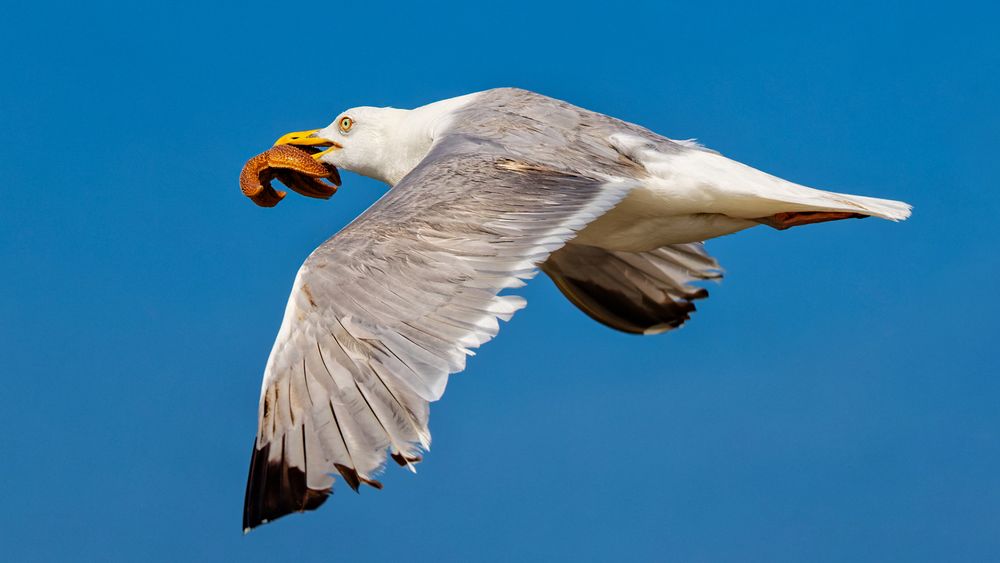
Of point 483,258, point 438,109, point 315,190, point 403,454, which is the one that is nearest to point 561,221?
point 483,258

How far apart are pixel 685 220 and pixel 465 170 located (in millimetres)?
1592

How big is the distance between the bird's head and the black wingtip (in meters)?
3.75

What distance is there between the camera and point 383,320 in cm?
777

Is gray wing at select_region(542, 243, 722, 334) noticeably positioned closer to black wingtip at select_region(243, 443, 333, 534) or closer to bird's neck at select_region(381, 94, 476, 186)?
bird's neck at select_region(381, 94, 476, 186)

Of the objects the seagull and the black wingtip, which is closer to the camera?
the black wingtip

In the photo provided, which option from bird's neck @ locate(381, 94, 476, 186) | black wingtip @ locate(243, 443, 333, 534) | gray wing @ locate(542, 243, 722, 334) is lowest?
black wingtip @ locate(243, 443, 333, 534)

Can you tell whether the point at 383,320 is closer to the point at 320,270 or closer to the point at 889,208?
the point at 320,270

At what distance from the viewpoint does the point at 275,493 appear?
24.3 ft

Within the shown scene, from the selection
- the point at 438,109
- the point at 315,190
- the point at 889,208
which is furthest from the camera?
the point at 315,190

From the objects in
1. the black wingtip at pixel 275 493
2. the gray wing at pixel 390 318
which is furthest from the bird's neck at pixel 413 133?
the black wingtip at pixel 275 493

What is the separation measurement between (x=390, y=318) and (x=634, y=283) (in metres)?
4.60

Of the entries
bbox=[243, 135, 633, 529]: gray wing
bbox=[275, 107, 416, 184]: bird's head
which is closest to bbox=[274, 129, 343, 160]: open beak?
bbox=[275, 107, 416, 184]: bird's head

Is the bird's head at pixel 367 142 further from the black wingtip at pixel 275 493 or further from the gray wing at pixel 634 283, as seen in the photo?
the black wingtip at pixel 275 493

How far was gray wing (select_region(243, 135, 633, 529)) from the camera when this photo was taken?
7.38 meters
